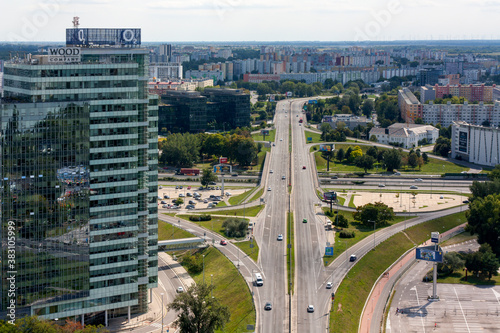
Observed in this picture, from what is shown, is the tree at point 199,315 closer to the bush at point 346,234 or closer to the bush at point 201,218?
the bush at point 346,234

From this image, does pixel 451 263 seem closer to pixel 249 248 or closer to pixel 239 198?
pixel 249 248

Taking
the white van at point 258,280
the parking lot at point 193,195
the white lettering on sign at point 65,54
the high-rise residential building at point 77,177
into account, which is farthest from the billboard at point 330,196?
the white lettering on sign at point 65,54

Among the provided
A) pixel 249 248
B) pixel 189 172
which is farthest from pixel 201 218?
pixel 189 172

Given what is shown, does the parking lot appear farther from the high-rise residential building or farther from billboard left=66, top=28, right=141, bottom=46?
billboard left=66, top=28, right=141, bottom=46

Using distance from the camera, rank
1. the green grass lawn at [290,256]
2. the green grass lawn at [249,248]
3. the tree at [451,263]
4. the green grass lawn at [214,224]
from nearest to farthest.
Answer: the green grass lawn at [290,256]
the green grass lawn at [249,248]
the tree at [451,263]
the green grass lawn at [214,224]

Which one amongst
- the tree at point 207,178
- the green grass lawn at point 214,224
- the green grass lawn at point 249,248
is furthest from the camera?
the tree at point 207,178

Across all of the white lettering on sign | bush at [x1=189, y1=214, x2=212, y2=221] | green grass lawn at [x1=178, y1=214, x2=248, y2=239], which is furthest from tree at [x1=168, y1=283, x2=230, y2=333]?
bush at [x1=189, y1=214, x2=212, y2=221]
